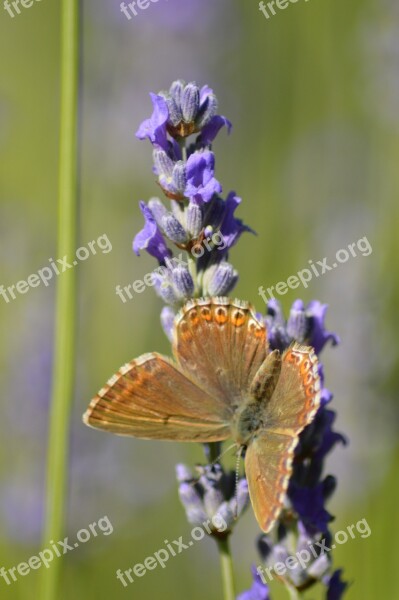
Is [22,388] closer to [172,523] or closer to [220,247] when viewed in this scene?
[172,523]

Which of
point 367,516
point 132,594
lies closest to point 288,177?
point 367,516

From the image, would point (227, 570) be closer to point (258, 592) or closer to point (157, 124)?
point (258, 592)

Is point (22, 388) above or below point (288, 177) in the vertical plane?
below

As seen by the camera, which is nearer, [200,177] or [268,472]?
[268,472]

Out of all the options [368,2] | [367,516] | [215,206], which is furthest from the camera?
[368,2]

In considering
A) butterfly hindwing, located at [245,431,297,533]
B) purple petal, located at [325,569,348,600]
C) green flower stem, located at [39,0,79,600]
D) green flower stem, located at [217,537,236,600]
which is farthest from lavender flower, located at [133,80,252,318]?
purple petal, located at [325,569,348,600]

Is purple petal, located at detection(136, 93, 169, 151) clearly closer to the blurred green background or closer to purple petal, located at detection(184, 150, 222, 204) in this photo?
purple petal, located at detection(184, 150, 222, 204)

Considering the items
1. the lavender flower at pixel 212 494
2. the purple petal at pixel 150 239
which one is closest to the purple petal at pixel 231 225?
the purple petal at pixel 150 239

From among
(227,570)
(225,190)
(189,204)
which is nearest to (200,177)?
(189,204)
